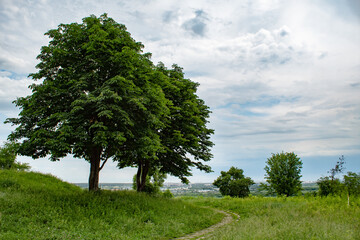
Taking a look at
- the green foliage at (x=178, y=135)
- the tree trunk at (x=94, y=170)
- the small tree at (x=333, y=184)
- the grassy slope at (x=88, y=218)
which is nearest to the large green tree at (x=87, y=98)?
the tree trunk at (x=94, y=170)

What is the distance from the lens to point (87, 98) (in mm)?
12617

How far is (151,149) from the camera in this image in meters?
14.0

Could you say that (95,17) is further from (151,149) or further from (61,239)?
(61,239)

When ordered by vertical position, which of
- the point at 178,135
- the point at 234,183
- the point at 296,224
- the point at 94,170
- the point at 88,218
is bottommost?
the point at 234,183

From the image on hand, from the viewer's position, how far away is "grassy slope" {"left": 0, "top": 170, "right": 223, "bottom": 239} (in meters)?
9.38

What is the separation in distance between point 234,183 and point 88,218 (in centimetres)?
4632

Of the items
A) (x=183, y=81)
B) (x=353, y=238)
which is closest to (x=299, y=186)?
(x=183, y=81)

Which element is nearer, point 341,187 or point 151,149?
point 151,149

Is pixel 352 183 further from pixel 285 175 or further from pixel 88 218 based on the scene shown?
pixel 88 218

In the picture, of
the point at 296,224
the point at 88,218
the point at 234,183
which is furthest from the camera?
the point at 234,183

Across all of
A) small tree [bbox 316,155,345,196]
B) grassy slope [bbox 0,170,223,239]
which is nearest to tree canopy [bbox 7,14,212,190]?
grassy slope [bbox 0,170,223,239]

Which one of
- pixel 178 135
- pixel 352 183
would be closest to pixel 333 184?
pixel 352 183

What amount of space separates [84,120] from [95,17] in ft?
25.2

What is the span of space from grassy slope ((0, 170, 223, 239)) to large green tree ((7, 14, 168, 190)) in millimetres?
2753
